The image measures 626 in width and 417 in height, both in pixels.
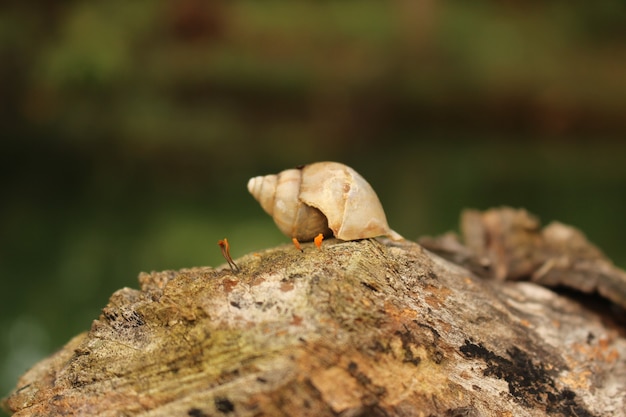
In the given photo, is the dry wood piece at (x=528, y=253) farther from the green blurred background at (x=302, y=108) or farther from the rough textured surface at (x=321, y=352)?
the green blurred background at (x=302, y=108)

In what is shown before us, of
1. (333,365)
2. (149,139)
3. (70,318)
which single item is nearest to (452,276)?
(333,365)

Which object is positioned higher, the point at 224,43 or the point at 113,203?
the point at 224,43

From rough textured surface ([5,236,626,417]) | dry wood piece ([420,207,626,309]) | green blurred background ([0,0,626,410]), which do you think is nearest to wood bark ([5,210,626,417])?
rough textured surface ([5,236,626,417])

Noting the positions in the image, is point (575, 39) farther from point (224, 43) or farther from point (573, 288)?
point (573, 288)

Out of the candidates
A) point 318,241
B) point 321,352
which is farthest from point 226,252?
point 321,352

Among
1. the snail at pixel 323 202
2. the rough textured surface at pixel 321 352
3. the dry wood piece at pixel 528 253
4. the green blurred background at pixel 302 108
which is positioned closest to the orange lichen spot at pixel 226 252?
the rough textured surface at pixel 321 352

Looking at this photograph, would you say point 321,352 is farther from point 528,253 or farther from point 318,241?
point 528,253

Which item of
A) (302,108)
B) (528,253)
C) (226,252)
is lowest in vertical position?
(528,253)

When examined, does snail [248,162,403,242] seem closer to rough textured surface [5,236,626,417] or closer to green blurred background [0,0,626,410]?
rough textured surface [5,236,626,417]
